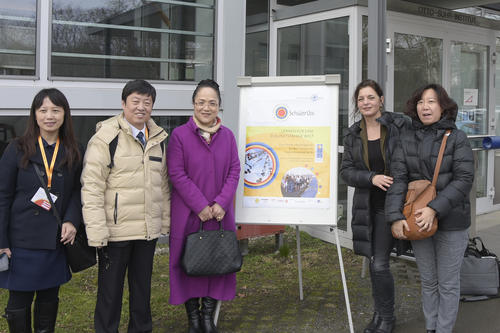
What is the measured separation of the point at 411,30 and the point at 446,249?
4196 millimetres

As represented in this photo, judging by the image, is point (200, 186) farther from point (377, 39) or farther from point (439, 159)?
point (377, 39)

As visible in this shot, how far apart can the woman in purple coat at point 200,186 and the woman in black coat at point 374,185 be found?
2.95ft

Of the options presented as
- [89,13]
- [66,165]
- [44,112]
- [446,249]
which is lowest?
[446,249]

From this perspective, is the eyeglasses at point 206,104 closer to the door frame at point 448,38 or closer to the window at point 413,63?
the door frame at point 448,38

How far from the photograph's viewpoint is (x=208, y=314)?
3826 millimetres

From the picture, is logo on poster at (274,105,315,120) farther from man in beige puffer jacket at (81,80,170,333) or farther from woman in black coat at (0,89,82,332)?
woman in black coat at (0,89,82,332)

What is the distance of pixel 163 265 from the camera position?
562cm

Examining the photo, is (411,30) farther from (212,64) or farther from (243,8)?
(212,64)

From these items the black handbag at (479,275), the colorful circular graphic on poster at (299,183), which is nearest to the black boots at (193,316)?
the colorful circular graphic on poster at (299,183)

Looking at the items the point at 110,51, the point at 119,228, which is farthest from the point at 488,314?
the point at 110,51

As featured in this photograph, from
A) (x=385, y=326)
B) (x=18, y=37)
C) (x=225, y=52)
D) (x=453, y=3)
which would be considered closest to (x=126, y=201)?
(x=385, y=326)

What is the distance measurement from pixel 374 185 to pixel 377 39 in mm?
2033

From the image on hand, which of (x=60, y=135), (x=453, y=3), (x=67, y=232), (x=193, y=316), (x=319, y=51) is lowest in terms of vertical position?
(x=193, y=316)

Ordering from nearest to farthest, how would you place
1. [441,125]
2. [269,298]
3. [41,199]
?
[41,199] < [441,125] < [269,298]
